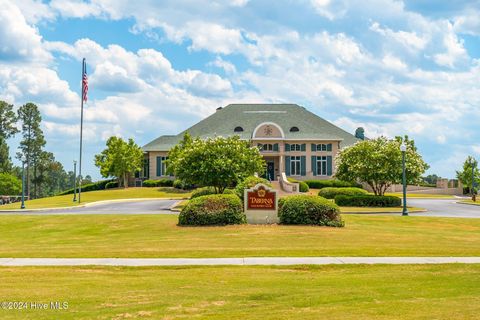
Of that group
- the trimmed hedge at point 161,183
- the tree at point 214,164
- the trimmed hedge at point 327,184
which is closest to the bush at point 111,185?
the trimmed hedge at point 161,183

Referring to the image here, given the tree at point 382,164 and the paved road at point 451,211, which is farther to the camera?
the tree at point 382,164

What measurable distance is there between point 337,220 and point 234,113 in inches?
2271

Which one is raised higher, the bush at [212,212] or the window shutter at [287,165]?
the window shutter at [287,165]

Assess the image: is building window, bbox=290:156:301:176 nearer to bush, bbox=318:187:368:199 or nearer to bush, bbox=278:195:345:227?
bush, bbox=318:187:368:199

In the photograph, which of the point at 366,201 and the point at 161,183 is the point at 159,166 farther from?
the point at 366,201

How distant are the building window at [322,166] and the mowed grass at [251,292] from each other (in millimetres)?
59936

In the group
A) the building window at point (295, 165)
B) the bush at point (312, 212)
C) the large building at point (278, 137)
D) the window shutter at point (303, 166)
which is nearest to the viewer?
the bush at point (312, 212)

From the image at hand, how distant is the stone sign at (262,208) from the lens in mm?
24734

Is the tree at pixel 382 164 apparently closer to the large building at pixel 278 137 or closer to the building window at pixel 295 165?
the large building at pixel 278 137

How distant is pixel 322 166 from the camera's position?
73.4m

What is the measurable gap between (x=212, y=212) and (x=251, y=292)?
14272 millimetres

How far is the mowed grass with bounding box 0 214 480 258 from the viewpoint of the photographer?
16375 millimetres

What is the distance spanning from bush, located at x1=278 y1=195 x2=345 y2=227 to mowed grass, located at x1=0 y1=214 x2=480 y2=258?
0.95 meters

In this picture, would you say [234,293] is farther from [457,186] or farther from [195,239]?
[457,186]
